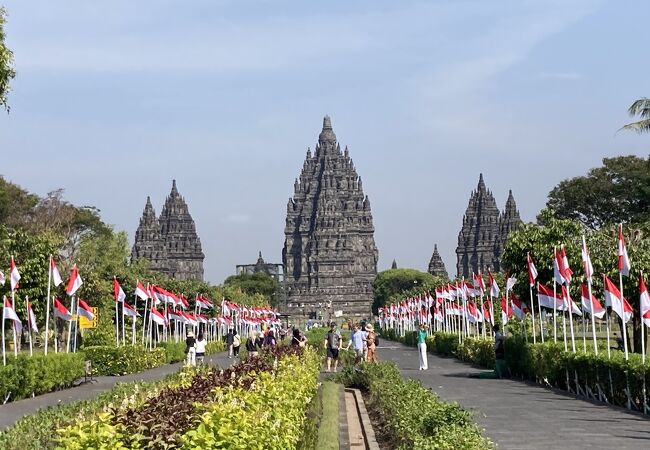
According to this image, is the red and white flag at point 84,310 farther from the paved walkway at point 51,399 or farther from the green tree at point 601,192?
the green tree at point 601,192

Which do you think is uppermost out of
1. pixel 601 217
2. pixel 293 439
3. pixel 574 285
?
pixel 601 217

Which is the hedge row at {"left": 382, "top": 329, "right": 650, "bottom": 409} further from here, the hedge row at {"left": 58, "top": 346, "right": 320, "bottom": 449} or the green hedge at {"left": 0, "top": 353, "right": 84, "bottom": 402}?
the green hedge at {"left": 0, "top": 353, "right": 84, "bottom": 402}

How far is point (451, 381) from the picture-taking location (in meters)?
33.4

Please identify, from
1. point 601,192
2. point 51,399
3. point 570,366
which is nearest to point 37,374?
point 51,399

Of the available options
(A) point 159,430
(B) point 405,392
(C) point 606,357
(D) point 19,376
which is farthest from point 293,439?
(D) point 19,376

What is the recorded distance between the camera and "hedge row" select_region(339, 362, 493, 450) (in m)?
11.9

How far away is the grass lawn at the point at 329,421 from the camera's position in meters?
16.5

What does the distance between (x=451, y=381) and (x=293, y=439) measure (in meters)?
22.0

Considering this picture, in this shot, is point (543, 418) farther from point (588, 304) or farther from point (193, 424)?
point (193, 424)

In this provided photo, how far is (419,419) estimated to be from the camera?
49.5 feet

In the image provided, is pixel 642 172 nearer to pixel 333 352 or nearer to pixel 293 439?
pixel 333 352

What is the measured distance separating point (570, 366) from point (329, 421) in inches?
375

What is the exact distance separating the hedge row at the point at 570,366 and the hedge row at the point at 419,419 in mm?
4072

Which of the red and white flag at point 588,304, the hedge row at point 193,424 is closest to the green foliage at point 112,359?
the red and white flag at point 588,304
